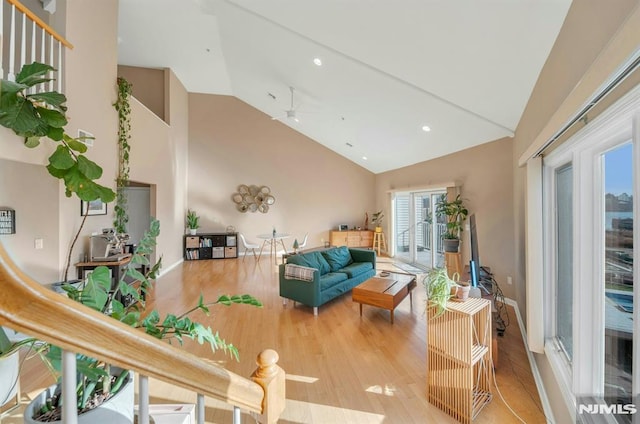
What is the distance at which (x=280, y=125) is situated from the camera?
8477mm

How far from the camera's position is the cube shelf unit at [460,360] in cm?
204

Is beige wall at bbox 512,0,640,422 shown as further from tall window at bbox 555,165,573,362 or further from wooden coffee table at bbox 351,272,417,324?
wooden coffee table at bbox 351,272,417,324

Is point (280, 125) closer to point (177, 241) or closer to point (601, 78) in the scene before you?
point (177, 241)

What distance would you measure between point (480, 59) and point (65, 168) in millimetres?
3552

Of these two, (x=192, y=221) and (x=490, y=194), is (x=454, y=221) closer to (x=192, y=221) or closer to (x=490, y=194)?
(x=490, y=194)

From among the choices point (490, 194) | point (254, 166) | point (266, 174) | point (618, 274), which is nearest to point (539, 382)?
point (618, 274)

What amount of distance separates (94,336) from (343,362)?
9.01 feet

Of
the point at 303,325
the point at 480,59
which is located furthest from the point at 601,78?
the point at 303,325

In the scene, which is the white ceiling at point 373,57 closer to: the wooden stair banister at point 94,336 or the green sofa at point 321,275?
the green sofa at point 321,275

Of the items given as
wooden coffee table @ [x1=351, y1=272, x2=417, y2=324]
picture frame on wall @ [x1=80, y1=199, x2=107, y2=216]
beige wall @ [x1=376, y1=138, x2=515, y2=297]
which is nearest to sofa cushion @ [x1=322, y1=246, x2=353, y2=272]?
wooden coffee table @ [x1=351, y1=272, x2=417, y2=324]

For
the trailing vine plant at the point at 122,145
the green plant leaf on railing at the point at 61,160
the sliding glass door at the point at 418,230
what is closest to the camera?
the green plant leaf on railing at the point at 61,160

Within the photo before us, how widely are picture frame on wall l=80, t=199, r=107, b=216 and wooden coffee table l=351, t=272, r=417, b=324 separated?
12.2 feet

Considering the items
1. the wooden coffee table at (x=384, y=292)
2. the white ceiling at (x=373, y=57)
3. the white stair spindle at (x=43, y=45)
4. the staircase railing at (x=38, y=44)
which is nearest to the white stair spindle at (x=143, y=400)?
the white ceiling at (x=373, y=57)

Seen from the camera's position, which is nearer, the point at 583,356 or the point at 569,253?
the point at 583,356
